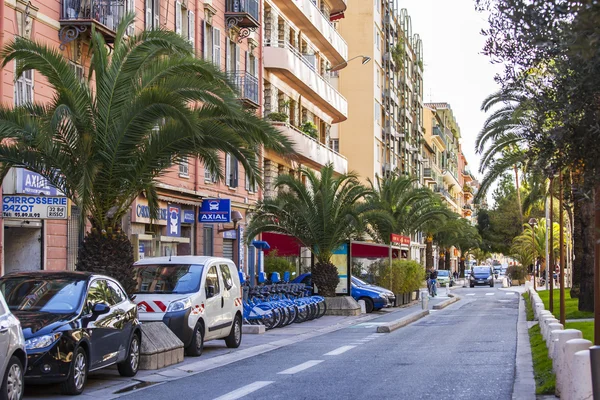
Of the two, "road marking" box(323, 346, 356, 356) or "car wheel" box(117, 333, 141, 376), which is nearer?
"car wheel" box(117, 333, 141, 376)

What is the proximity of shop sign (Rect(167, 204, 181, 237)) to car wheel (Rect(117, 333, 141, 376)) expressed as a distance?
16014mm

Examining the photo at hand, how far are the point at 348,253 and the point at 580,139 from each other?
28.0m

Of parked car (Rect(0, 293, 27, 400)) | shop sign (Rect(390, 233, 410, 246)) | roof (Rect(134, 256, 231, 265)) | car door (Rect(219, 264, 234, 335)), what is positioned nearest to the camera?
parked car (Rect(0, 293, 27, 400))

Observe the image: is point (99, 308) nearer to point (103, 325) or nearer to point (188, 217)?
point (103, 325)

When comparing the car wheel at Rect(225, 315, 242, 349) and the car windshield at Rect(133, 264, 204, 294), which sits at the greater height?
the car windshield at Rect(133, 264, 204, 294)

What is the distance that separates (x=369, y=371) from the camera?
16594 millimetres

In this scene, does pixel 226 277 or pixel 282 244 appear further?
pixel 282 244

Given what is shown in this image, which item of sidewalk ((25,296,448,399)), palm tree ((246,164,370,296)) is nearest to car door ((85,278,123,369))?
sidewalk ((25,296,448,399))

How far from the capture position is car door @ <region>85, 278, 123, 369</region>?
14148mm

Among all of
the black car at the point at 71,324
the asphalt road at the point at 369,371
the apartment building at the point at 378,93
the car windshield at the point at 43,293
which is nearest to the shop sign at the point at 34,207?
the black car at the point at 71,324

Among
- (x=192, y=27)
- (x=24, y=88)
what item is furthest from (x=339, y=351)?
(x=192, y=27)

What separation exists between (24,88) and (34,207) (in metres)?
3.89

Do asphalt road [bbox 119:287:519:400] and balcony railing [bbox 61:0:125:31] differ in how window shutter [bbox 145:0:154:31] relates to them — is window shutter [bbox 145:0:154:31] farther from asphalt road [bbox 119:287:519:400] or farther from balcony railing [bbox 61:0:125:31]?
asphalt road [bbox 119:287:519:400]

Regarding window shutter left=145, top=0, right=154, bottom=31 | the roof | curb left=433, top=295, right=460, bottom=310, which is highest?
window shutter left=145, top=0, right=154, bottom=31
